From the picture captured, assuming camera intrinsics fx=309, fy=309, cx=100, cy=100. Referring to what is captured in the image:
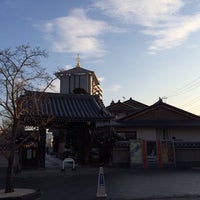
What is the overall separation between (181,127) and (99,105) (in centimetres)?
1345

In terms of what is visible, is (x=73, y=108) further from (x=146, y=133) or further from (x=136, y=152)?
(x=146, y=133)

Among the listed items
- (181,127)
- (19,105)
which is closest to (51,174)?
(19,105)

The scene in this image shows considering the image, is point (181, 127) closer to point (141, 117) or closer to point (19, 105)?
point (141, 117)

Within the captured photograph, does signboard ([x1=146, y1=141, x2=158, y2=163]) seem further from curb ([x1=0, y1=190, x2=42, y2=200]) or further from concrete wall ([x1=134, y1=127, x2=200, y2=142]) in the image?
curb ([x1=0, y1=190, x2=42, y2=200])

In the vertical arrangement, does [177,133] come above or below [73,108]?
below

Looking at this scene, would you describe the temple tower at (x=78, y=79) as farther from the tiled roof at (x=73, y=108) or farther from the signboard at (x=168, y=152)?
the signboard at (x=168, y=152)

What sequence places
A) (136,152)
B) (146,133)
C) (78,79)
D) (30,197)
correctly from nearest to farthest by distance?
(30,197) → (136,152) → (146,133) → (78,79)

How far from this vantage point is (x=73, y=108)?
24.2 m

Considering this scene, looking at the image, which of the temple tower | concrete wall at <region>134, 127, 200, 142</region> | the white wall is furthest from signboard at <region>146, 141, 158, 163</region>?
the temple tower

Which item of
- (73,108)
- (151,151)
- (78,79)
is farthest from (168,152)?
(78,79)

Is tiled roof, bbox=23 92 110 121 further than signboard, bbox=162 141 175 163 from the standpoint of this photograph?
No

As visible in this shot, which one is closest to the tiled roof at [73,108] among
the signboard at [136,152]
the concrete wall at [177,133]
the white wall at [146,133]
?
the signboard at [136,152]

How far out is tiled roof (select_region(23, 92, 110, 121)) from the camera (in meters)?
22.3

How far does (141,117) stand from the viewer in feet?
119
